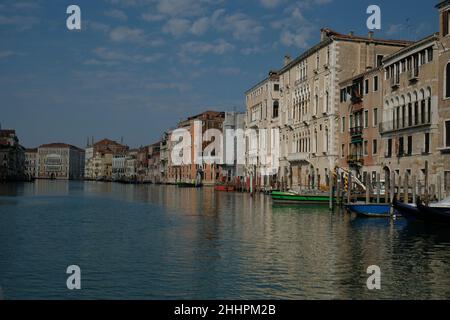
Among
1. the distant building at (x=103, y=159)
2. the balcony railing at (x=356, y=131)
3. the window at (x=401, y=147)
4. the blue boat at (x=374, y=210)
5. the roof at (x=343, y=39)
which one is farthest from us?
the distant building at (x=103, y=159)

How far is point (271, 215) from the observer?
1070 inches

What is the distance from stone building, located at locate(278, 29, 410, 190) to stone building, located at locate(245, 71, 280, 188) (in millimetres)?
2459

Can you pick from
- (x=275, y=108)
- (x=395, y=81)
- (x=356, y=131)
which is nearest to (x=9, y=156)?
(x=275, y=108)

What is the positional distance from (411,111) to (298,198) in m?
7.83

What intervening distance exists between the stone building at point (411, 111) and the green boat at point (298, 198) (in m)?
4.37

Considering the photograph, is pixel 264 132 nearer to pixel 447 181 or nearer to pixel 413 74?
pixel 413 74

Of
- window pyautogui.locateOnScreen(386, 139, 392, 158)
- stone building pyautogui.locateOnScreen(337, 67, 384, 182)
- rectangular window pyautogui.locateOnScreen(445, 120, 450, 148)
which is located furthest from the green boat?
rectangular window pyautogui.locateOnScreen(445, 120, 450, 148)

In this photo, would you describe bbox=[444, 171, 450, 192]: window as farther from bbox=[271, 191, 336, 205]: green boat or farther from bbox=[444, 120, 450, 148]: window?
bbox=[271, 191, 336, 205]: green boat

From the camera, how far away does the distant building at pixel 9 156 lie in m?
118

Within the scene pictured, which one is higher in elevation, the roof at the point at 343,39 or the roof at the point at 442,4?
the roof at the point at 343,39

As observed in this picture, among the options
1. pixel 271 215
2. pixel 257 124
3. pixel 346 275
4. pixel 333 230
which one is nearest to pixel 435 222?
pixel 333 230

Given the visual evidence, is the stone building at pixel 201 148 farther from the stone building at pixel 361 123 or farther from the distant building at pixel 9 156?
the stone building at pixel 361 123

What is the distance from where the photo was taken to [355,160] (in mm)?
38375

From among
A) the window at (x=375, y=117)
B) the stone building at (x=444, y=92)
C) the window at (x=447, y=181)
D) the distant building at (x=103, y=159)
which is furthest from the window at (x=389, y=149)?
the distant building at (x=103, y=159)
